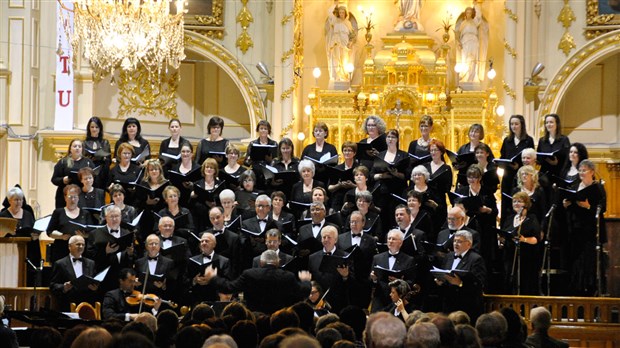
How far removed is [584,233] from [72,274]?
11.5 feet

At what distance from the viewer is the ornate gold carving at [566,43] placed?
12.2 m

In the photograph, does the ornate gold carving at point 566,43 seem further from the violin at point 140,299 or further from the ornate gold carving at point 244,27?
the violin at point 140,299

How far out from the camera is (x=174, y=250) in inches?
323

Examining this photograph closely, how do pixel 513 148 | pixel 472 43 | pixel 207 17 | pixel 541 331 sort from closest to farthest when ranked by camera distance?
pixel 541 331 < pixel 513 148 < pixel 472 43 < pixel 207 17

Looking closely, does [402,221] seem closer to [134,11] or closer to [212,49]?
[134,11]

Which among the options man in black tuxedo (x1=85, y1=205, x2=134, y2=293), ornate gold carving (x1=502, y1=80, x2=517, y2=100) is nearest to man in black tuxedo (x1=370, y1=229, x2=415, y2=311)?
man in black tuxedo (x1=85, y1=205, x2=134, y2=293)

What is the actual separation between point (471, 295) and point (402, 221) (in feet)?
2.43

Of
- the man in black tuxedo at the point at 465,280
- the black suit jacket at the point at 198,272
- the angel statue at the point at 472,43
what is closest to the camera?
the man in black tuxedo at the point at 465,280

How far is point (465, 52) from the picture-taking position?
483 inches

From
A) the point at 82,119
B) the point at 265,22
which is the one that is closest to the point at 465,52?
the point at 265,22

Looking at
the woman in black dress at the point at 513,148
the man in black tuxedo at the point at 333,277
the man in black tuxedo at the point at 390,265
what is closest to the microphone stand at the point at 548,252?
the woman in black dress at the point at 513,148

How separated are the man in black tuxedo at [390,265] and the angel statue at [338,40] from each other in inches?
189

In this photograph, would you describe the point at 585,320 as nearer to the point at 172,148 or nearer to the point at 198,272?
the point at 198,272

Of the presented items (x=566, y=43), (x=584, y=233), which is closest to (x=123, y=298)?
(x=584, y=233)
